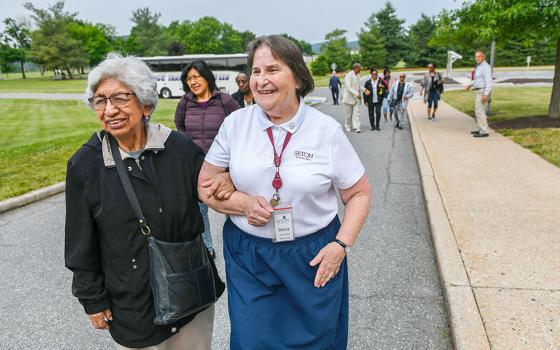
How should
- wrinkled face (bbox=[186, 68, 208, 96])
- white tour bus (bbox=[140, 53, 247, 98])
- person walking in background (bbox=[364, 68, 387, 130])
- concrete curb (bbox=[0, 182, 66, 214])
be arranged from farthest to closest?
white tour bus (bbox=[140, 53, 247, 98]), person walking in background (bbox=[364, 68, 387, 130]), concrete curb (bbox=[0, 182, 66, 214]), wrinkled face (bbox=[186, 68, 208, 96])

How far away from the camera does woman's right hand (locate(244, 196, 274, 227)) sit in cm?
171

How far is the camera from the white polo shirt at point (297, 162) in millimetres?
1740

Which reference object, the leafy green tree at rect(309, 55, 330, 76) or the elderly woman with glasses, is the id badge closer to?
the elderly woman with glasses

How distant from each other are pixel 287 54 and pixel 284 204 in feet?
2.13

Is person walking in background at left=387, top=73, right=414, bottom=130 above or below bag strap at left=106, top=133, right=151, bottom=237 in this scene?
below

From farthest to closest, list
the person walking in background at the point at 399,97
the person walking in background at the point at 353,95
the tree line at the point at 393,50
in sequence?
1. the tree line at the point at 393,50
2. the person walking in background at the point at 399,97
3. the person walking in background at the point at 353,95

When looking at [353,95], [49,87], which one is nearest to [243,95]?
[353,95]

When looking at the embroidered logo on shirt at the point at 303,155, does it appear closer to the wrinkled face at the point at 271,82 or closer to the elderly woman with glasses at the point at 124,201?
the wrinkled face at the point at 271,82

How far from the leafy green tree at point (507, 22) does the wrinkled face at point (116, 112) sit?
1003cm

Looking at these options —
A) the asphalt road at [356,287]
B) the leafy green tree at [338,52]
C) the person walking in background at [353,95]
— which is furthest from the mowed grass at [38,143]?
the leafy green tree at [338,52]

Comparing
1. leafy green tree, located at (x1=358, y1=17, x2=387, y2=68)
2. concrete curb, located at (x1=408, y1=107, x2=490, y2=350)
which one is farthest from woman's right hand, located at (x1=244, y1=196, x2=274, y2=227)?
leafy green tree, located at (x1=358, y1=17, x2=387, y2=68)

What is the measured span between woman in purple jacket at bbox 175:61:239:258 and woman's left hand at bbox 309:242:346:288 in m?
2.70

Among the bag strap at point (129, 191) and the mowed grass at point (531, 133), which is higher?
the bag strap at point (129, 191)

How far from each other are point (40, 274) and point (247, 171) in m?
3.28
